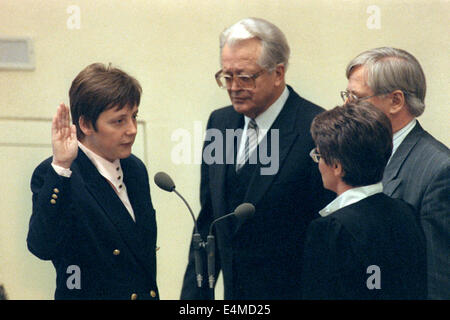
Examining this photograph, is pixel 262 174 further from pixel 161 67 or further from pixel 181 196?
pixel 161 67

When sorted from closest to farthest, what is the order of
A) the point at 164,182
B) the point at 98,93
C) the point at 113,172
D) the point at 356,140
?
the point at 356,140 → the point at 164,182 → the point at 98,93 → the point at 113,172

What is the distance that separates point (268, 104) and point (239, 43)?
0.32 metres

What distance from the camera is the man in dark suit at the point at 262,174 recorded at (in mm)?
3426

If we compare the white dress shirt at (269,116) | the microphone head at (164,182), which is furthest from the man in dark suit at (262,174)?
the microphone head at (164,182)

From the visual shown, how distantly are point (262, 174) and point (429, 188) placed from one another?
0.76 metres

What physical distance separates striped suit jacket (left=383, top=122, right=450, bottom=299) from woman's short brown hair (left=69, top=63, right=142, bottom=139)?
4.12 feet

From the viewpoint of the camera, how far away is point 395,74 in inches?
136

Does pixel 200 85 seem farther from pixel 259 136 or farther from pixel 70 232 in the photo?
pixel 70 232

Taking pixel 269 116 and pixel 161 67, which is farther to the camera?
pixel 161 67

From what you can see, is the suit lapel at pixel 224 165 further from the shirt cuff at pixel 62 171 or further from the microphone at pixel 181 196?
the shirt cuff at pixel 62 171

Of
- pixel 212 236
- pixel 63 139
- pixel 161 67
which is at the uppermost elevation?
pixel 161 67

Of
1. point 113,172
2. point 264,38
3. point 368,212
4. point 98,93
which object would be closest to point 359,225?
point 368,212

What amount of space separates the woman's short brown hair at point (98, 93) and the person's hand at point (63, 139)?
0.12 metres

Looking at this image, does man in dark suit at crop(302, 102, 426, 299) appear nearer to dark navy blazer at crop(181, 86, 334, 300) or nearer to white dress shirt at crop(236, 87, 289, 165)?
dark navy blazer at crop(181, 86, 334, 300)
